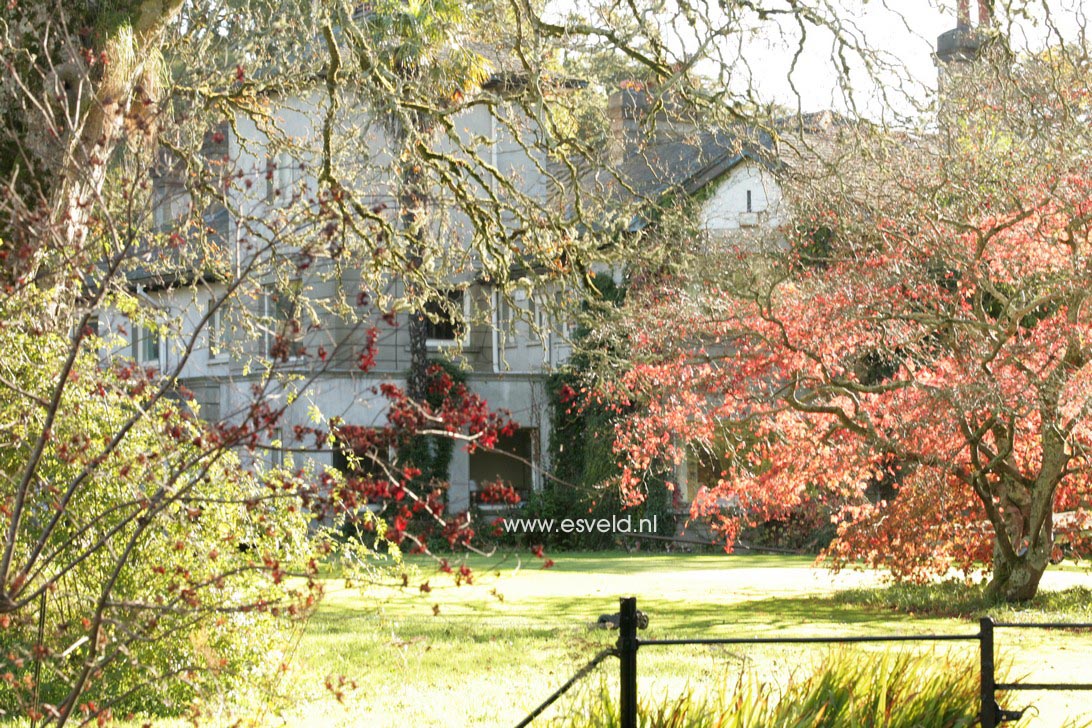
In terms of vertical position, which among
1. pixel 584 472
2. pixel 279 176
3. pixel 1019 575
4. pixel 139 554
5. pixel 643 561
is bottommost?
pixel 643 561

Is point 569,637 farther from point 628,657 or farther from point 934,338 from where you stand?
point 628,657

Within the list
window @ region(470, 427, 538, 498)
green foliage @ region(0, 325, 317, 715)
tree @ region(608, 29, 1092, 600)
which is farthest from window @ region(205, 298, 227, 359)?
window @ region(470, 427, 538, 498)

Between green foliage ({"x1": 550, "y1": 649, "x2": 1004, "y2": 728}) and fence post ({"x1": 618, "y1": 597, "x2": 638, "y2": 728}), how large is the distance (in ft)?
2.37

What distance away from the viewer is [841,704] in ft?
23.0

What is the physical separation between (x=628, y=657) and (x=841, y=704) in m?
1.68

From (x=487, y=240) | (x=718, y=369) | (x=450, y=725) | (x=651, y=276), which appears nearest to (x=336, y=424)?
(x=450, y=725)

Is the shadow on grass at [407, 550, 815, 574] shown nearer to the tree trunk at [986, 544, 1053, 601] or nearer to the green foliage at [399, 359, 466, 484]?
the green foliage at [399, 359, 466, 484]

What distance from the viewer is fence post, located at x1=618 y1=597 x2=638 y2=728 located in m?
5.82

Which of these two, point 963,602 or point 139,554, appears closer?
point 139,554

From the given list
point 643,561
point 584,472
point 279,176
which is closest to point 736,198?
point 584,472

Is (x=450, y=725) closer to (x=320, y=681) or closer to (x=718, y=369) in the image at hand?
(x=320, y=681)

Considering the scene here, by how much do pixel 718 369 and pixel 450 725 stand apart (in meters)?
9.22

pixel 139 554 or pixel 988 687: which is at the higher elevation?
pixel 139 554

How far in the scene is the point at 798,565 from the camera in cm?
2416
